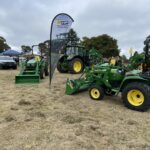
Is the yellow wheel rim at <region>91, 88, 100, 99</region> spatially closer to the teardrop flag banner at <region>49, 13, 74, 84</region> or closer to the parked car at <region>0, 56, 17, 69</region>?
the teardrop flag banner at <region>49, 13, 74, 84</region>

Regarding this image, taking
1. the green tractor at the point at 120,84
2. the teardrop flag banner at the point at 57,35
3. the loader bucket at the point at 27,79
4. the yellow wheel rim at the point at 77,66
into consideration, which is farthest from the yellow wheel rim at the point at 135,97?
the yellow wheel rim at the point at 77,66

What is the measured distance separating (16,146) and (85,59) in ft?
36.3

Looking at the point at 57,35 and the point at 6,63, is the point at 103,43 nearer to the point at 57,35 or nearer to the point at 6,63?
the point at 6,63

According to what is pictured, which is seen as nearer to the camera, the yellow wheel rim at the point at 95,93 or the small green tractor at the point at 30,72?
the yellow wheel rim at the point at 95,93

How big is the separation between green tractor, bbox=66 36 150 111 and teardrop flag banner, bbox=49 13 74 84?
1082 mm

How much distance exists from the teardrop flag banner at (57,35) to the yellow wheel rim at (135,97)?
326cm

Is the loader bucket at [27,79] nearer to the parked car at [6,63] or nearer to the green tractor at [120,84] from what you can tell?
the green tractor at [120,84]

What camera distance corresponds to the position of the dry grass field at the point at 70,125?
12.2 feet

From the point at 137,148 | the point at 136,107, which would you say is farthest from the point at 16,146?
the point at 136,107

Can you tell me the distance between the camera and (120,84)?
22.1ft

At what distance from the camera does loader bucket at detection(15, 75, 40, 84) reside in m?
10.2

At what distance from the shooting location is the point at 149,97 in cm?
557

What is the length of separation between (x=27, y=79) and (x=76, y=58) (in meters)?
4.21

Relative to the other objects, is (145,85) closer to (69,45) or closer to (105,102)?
(105,102)
